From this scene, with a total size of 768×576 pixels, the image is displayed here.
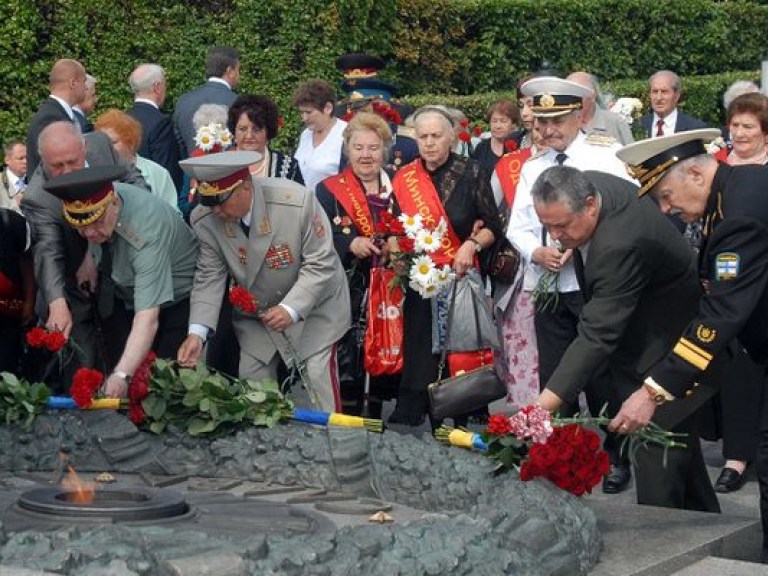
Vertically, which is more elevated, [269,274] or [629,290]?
[629,290]

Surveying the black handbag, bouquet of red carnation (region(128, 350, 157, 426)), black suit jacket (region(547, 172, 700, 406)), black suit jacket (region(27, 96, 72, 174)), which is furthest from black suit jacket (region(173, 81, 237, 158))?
black suit jacket (region(547, 172, 700, 406))

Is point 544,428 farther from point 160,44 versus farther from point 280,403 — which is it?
point 160,44

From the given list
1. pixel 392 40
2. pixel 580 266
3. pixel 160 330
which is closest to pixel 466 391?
pixel 580 266

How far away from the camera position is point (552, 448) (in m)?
6.28

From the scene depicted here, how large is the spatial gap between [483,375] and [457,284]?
3.64 ft

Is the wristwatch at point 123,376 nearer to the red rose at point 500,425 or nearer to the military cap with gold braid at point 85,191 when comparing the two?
the military cap with gold braid at point 85,191

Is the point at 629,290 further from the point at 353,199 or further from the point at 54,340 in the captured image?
the point at 353,199

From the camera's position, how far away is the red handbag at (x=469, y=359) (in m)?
9.32

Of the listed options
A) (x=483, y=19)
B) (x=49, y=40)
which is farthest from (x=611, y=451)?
(x=483, y=19)

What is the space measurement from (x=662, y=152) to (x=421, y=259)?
2.57 meters

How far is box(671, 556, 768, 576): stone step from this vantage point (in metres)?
6.09

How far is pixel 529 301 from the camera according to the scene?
9273mm

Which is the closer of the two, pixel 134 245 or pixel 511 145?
pixel 134 245

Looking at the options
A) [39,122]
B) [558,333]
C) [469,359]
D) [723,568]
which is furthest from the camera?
[39,122]
